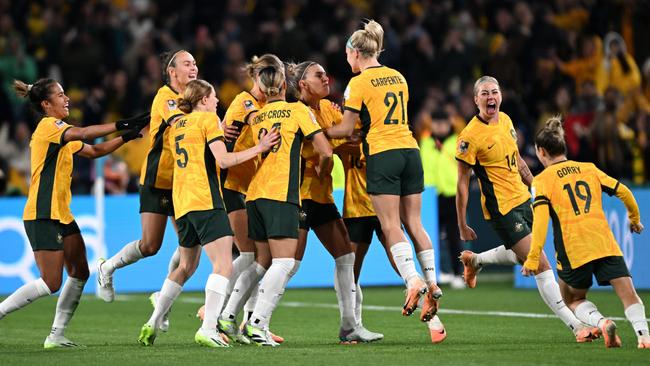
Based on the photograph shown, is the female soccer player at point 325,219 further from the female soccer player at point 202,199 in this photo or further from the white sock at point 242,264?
the female soccer player at point 202,199

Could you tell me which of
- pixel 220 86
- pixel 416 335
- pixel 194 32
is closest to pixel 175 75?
pixel 416 335

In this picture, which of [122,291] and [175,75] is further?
[122,291]

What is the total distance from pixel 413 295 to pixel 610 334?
147 cm

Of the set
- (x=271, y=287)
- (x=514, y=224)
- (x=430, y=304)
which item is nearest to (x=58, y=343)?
(x=271, y=287)

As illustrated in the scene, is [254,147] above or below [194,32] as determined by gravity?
below

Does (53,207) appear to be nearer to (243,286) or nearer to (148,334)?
(148,334)

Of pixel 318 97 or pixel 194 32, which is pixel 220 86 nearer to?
pixel 194 32

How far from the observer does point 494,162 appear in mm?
10766

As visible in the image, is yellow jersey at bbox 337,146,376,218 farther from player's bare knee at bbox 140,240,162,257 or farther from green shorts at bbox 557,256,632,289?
green shorts at bbox 557,256,632,289

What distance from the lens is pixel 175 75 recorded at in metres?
10.7

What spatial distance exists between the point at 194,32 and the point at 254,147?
1342 cm

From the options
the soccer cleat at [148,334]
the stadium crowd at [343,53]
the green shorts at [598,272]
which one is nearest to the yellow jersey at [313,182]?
the soccer cleat at [148,334]

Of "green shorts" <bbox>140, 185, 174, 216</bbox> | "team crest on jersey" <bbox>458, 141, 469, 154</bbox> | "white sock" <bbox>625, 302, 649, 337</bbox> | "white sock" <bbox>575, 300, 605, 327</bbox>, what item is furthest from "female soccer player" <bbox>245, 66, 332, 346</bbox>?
"white sock" <bbox>625, 302, 649, 337</bbox>

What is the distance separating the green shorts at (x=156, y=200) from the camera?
10.8 m
